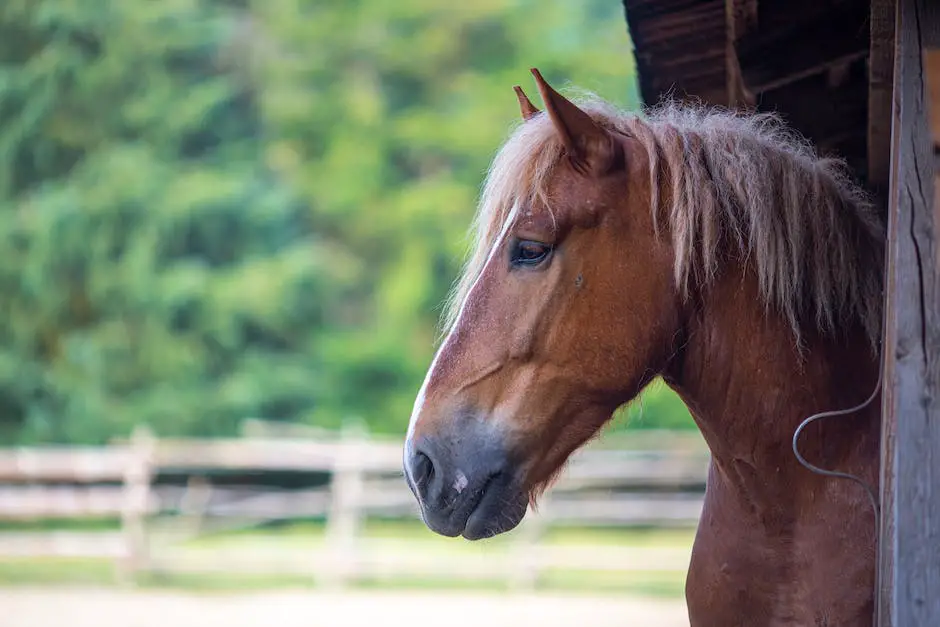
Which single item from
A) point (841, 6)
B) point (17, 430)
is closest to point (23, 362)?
point (17, 430)

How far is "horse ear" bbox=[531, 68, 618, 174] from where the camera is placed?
189 centimetres

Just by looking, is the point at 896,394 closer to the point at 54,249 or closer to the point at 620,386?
the point at 620,386

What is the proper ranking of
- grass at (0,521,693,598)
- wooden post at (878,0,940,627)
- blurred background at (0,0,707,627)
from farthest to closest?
1. blurred background at (0,0,707,627)
2. grass at (0,521,693,598)
3. wooden post at (878,0,940,627)

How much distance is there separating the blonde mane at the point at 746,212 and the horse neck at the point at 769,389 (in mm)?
45

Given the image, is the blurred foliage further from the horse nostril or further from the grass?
the horse nostril

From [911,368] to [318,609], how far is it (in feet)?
26.7

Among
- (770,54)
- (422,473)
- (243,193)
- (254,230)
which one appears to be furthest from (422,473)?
(254,230)

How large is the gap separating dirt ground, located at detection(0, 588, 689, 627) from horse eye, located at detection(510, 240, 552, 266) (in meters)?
6.76

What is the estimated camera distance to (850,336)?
6.52 ft

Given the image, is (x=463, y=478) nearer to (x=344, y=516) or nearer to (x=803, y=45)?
(x=803, y=45)

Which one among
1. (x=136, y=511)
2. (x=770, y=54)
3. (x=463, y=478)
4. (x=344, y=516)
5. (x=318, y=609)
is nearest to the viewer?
(x=463, y=478)

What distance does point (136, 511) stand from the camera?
10586 millimetres

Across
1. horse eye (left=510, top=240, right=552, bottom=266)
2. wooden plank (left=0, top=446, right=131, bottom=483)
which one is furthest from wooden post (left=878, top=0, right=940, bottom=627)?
wooden plank (left=0, top=446, right=131, bottom=483)

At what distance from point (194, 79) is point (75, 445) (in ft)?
21.5
